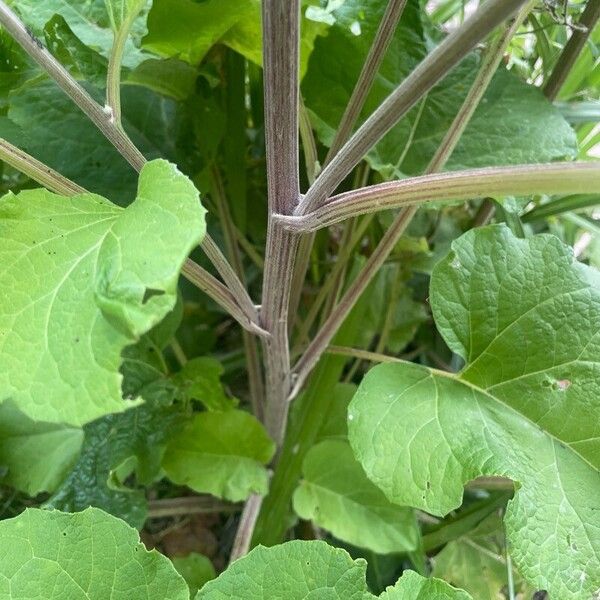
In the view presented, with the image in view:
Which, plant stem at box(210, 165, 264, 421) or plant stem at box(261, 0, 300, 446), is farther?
plant stem at box(210, 165, 264, 421)

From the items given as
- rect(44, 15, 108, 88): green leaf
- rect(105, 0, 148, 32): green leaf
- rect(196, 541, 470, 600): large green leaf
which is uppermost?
rect(105, 0, 148, 32): green leaf

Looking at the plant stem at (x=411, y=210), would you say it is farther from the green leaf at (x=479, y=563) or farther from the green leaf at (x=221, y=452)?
the green leaf at (x=479, y=563)

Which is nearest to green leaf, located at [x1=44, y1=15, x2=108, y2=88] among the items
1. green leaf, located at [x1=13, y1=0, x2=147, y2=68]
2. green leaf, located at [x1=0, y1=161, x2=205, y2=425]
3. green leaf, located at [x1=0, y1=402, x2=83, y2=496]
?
green leaf, located at [x1=13, y1=0, x2=147, y2=68]

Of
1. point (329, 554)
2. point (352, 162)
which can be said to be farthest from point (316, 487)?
point (352, 162)

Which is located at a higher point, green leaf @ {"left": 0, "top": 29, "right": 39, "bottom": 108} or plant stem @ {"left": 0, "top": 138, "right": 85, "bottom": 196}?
plant stem @ {"left": 0, "top": 138, "right": 85, "bottom": 196}

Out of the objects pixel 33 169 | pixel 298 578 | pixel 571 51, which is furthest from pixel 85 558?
pixel 571 51

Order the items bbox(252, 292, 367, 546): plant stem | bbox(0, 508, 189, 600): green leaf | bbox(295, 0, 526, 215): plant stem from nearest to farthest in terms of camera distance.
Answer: bbox(295, 0, 526, 215): plant stem, bbox(0, 508, 189, 600): green leaf, bbox(252, 292, 367, 546): plant stem

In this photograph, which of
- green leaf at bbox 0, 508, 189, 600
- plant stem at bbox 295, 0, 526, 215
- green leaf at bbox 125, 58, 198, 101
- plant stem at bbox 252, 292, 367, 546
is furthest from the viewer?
plant stem at bbox 252, 292, 367, 546

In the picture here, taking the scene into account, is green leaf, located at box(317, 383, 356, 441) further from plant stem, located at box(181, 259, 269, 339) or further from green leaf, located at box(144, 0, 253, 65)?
green leaf, located at box(144, 0, 253, 65)
